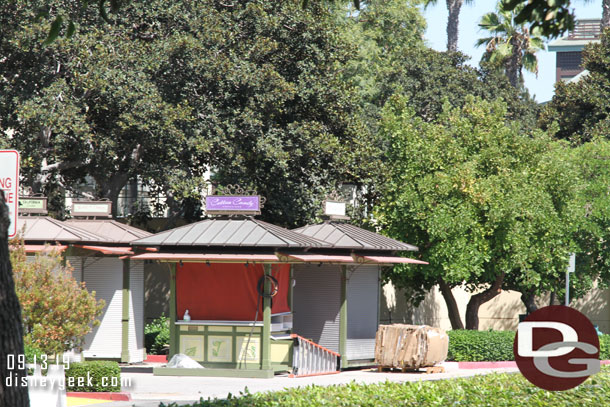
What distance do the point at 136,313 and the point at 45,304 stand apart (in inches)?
299

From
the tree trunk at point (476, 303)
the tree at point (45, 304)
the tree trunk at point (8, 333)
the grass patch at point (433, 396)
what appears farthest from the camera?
the tree trunk at point (476, 303)

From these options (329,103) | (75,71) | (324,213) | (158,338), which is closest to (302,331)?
(324,213)

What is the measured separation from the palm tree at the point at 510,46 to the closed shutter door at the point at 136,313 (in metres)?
30.4

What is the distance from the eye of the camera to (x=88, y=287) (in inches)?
1048

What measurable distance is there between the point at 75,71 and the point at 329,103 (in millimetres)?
8658

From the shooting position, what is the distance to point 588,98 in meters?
46.6

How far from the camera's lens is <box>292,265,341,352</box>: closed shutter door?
1037 inches

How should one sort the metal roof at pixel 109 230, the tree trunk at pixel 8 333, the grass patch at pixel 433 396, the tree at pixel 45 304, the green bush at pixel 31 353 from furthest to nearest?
the metal roof at pixel 109 230, the tree at pixel 45 304, the green bush at pixel 31 353, the grass patch at pixel 433 396, the tree trunk at pixel 8 333

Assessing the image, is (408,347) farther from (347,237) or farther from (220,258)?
(220,258)

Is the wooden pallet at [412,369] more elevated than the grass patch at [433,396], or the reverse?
the grass patch at [433,396]

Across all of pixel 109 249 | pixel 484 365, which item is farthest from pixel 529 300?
pixel 109 249

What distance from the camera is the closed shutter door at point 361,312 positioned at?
26.7 meters

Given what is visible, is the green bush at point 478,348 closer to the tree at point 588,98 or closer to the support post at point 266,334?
the support post at point 266,334

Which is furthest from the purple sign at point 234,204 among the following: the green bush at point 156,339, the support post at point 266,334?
the green bush at point 156,339
